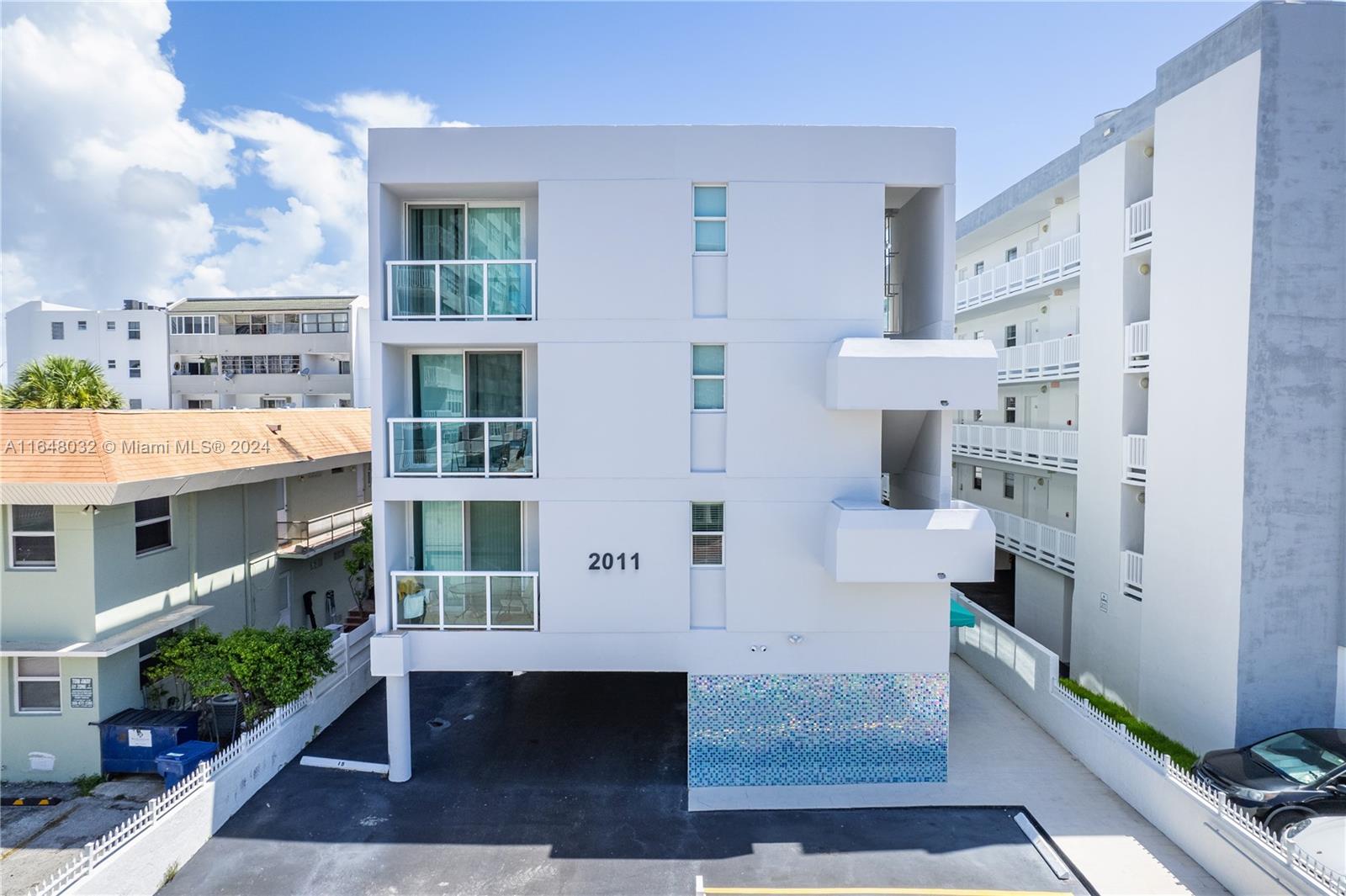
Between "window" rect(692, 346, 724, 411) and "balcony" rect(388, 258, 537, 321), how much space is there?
2.65 metres

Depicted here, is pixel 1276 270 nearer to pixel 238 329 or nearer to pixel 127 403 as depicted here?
pixel 238 329

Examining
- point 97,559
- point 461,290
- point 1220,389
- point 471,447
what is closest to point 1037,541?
point 1220,389

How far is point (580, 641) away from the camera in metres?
10.6

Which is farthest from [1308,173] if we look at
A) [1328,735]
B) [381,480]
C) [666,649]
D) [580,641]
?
[381,480]

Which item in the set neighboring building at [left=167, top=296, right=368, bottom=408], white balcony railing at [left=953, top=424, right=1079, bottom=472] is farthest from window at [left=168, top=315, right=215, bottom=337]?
white balcony railing at [left=953, top=424, right=1079, bottom=472]

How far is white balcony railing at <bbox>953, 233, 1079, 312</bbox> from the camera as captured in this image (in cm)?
1639

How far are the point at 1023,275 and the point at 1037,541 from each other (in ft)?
23.2

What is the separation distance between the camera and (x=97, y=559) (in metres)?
11.2

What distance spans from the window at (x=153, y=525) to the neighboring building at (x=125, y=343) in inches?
1128

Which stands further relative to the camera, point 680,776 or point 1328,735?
A: point 680,776

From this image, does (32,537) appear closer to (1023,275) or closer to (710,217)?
(710,217)

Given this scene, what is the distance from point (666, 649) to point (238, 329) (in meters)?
33.2

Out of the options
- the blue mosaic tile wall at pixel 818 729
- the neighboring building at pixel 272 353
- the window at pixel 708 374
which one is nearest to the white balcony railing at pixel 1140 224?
the window at pixel 708 374

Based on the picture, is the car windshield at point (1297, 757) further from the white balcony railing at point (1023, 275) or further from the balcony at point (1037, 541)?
the white balcony railing at point (1023, 275)
